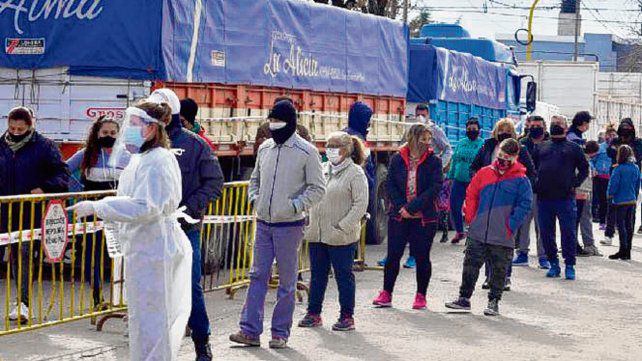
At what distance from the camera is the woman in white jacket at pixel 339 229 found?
1189 cm

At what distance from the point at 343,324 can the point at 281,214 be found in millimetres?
1543

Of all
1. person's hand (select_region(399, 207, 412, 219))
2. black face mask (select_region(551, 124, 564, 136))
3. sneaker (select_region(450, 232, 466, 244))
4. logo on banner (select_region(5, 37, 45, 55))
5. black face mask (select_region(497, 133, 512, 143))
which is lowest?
sneaker (select_region(450, 232, 466, 244))

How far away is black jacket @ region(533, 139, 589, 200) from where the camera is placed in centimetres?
1661

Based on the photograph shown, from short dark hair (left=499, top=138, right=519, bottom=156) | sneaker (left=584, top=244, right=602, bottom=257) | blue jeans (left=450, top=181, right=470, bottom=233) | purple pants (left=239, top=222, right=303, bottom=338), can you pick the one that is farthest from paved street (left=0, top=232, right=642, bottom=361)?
blue jeans (left=450, top=181, right=470, bottom=233)

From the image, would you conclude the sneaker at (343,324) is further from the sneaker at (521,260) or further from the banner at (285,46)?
the sneaker at (521,260)

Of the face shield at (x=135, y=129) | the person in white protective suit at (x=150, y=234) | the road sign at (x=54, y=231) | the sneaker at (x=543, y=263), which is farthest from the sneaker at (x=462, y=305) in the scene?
the face shield at (x=135, y=129)

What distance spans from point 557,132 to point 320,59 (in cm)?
421

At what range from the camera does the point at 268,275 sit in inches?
435

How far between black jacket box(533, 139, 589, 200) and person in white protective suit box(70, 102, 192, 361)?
877 cm

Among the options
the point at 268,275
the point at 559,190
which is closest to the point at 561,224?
the point at 559,190

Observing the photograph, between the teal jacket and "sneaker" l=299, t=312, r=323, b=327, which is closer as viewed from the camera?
"sneaker" l=299, t=312, r=323, b=327

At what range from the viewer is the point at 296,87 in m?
19.2

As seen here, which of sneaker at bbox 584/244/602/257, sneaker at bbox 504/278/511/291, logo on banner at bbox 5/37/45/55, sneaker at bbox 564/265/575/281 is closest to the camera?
sneaker at bbox 504/278/511/291

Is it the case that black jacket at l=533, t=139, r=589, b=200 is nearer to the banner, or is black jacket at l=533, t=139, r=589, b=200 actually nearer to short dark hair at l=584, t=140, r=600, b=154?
the banner
